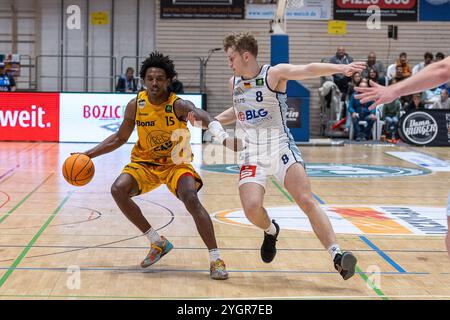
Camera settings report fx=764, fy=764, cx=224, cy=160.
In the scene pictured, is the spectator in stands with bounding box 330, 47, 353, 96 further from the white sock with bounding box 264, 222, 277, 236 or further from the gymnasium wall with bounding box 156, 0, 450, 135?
the white sock with bounding box 264, 222, 277, 236

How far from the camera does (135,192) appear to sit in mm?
6684

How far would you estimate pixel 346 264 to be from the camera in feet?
19.2

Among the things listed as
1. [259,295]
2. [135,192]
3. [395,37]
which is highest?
[395,37]

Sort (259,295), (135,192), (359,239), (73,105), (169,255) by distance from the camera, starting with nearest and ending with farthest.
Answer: (259,295) < (135,192) < (169,255) < (359,239) < (73,105)

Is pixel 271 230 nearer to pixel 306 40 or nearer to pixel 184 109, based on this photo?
pixel 184 109

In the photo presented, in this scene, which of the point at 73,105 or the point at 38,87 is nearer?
the point at 73,105

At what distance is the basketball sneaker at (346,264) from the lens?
5859 mm

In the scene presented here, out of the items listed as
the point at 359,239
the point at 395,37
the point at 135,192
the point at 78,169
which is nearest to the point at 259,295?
the point at 135,192

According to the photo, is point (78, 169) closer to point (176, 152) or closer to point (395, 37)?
point (176, 152)

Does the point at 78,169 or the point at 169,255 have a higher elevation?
the point at 78,169

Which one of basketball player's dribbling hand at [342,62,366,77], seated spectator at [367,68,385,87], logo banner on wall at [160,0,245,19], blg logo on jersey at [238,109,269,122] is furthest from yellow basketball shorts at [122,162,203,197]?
logo banner on wall at [160,0,245,19]

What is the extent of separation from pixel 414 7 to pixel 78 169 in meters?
20.2

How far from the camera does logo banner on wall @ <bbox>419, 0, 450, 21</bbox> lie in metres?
24.7

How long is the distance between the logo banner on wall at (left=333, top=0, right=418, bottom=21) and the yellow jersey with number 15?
18.8 metres
